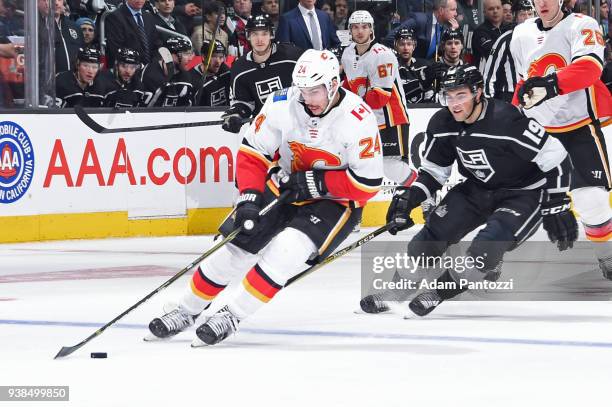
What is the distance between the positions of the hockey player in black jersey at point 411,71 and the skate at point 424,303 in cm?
603

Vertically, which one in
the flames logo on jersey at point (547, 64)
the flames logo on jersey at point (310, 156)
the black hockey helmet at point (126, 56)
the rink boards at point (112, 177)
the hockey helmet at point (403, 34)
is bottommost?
the rink boards at point (112, 177)

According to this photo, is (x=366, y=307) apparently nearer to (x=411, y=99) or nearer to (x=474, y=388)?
(x=474, y=388)

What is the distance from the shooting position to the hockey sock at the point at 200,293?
591 centimetres

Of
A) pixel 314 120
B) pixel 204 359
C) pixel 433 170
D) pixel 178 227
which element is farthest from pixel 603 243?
pixel 178 227

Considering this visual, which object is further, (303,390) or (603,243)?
(603,243)

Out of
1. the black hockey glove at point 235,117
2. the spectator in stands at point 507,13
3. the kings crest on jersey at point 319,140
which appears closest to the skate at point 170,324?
the kings crest on jersey at point 319,140

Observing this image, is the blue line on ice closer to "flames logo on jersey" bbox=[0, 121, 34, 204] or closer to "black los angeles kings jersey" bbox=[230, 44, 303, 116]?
"flames logo on jersey" bbox=[0, 121, 34, 204]

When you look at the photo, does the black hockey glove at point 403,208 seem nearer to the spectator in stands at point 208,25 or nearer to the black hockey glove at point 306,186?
the black hockey glove at point 306,186

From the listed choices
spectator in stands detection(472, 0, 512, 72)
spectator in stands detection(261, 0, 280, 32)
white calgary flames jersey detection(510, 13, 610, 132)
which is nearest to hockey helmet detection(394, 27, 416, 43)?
spectator in stands detection(472, 0, 512, 72)

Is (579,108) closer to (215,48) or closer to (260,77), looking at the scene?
(260,77)

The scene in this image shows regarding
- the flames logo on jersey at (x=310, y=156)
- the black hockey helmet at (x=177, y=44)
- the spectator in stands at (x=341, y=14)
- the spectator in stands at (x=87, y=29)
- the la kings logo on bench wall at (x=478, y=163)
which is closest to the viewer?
the flames logo on jersey at (x=310, y=156)

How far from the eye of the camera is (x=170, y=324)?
5871mm

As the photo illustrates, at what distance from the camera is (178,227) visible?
11195 mm

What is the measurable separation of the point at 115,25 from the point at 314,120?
5403 millimetres
